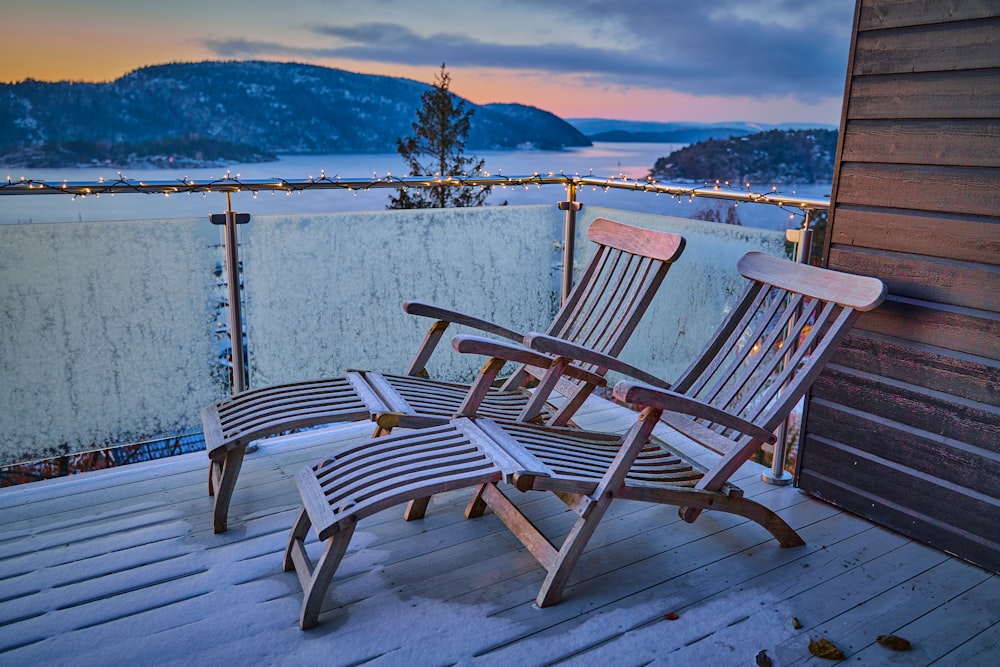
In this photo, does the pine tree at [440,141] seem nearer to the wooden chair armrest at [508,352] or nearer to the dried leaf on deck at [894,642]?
the wooden chair armrest at [508,352]

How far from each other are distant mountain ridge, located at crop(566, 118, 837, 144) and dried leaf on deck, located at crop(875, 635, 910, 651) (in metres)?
11.9

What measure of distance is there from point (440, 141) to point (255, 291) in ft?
52.4

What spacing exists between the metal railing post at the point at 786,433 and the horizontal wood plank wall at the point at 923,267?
86 millimetres

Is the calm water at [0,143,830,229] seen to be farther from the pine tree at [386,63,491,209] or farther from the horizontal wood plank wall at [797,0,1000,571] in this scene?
the pine tree at [386,63,491,209]

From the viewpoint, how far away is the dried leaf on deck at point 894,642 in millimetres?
2078

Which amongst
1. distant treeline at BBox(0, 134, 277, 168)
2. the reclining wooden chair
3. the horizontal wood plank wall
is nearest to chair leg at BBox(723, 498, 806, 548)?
the reclining wooden chair

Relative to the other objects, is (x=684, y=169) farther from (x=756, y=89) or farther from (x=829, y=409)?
(x=829, y=409)

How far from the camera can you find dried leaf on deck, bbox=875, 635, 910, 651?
81.8 inches

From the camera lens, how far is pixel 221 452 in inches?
98.6

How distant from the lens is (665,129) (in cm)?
1325

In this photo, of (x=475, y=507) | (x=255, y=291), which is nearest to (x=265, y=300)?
(x=255, y=291)

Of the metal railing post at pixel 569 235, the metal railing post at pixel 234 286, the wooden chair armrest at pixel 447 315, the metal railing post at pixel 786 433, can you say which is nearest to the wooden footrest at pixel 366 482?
the wooden chair armrest at pixel 447 315

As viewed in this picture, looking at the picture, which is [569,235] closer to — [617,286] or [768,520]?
[617,286]

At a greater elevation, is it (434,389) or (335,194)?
(335,194)
